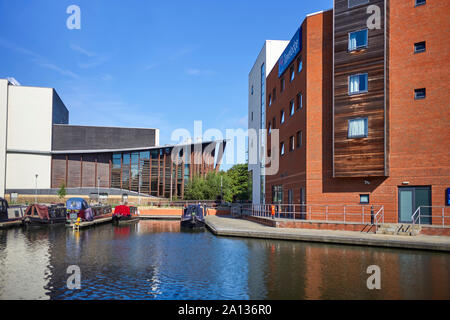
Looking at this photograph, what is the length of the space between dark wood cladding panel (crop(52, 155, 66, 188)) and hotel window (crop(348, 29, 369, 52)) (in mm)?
59464

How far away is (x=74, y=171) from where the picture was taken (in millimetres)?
72250

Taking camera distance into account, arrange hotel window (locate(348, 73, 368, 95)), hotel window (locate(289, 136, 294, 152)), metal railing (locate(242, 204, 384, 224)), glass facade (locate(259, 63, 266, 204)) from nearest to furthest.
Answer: metal railing (locate(242, 204, 384, 224)) → hotel window (locate(348, 73, 368, 95)) → hotel window (locate(289, 136, 294, 152)) → glass facade (locate(259, 63, 266, 204))

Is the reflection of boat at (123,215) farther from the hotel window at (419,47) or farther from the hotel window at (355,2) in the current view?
the hotel window at (419,47)

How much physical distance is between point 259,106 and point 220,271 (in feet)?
126

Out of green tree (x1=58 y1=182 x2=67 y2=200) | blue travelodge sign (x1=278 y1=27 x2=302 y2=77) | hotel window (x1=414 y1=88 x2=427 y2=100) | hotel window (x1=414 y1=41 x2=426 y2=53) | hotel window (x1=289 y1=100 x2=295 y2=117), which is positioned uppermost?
blue travelodge sign (x1=278 y1=27 x2=302 y2=77)

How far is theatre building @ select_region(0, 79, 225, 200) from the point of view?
2815 inches

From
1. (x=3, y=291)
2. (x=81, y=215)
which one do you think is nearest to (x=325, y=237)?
(x=3, y=291)

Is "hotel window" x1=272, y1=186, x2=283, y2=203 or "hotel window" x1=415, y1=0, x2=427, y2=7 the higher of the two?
"hotel window" x1=415, y1=0, x2=427, y2=7

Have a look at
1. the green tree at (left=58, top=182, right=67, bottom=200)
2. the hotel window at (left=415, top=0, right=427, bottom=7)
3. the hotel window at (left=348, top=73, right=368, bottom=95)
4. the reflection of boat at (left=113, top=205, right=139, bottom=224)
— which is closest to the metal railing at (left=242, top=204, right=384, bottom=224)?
the hotel window at (left=348, top=73, right=368, bottom=95)

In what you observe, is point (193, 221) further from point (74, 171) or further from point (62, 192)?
point (74, 171)

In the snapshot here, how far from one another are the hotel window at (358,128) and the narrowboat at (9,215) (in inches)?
1093

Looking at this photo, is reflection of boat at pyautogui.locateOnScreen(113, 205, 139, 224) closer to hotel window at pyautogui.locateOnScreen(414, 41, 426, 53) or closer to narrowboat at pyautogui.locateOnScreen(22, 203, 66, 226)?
narrowboat at pyautogui.locateOnScreen(22, 203, 66, 226)

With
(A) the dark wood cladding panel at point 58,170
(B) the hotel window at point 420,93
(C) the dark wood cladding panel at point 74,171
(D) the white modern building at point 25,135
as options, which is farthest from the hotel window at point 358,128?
(D) the white modern building at point 25,135

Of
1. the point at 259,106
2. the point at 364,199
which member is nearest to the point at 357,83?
the point at 364,199
